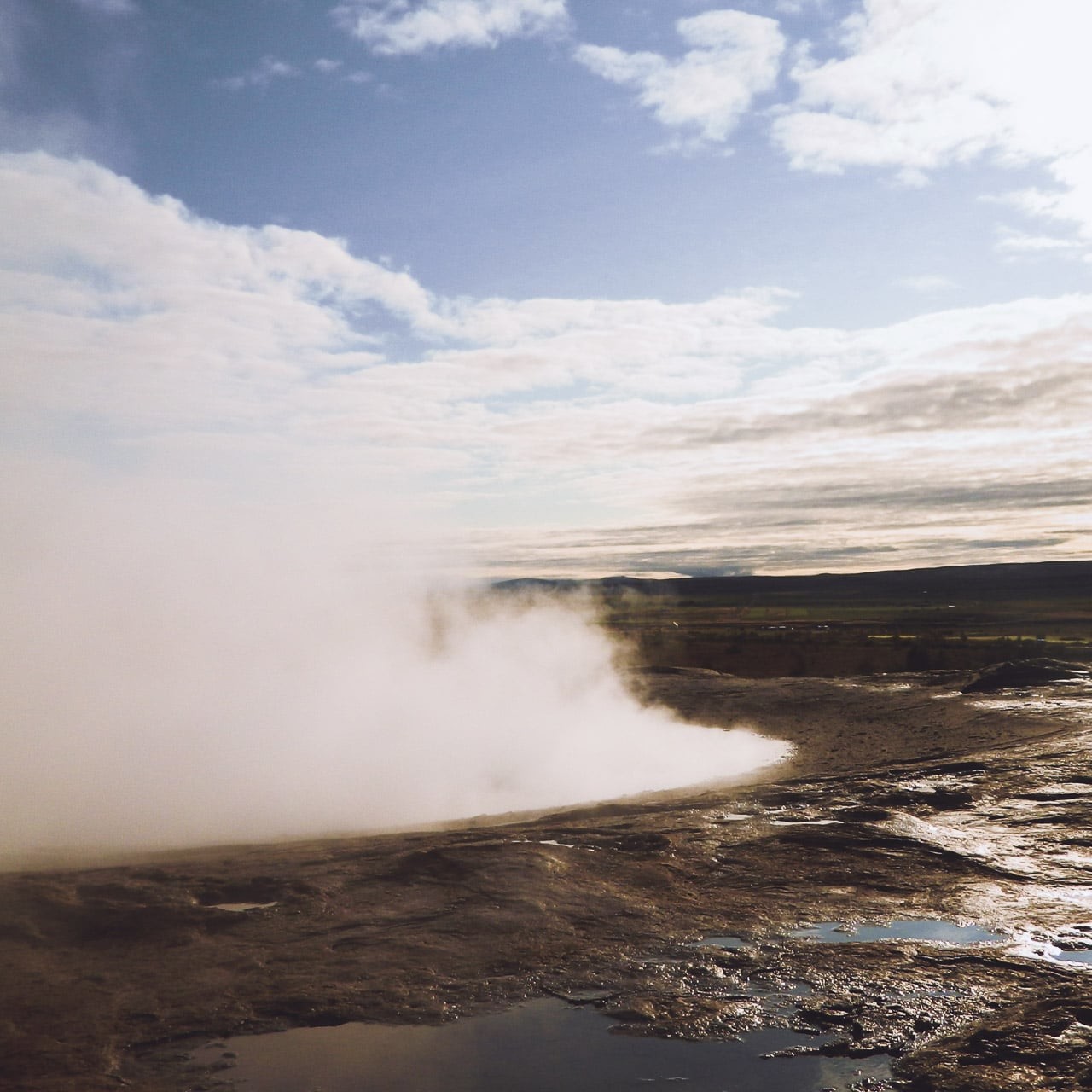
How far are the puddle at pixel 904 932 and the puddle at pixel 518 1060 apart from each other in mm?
1995

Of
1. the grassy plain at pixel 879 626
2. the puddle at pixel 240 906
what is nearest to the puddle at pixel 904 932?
the puddle at pixel 240 906

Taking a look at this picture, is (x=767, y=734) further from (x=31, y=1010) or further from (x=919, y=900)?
(x=31, y=1010)

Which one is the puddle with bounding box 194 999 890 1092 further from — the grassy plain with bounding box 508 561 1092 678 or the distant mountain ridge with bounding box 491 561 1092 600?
the distant mountain ridge with bounding box 491 561 1092 600

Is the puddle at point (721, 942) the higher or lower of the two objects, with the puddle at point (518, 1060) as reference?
lower

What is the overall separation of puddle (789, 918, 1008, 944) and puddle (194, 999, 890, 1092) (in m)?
1.99

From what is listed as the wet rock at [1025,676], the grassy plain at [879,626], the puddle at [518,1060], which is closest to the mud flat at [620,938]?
the puddle at [518,1060]

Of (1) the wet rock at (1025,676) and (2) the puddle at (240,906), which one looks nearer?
(2) the puddle at (240,906)

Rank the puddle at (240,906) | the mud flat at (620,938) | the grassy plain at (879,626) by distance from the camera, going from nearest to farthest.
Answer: the mud flat at (620,938) < the puddle at (240,906) < the grassy plain at (879,626)

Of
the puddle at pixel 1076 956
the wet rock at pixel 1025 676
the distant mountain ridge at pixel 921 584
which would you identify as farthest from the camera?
the distant mountain ridge at pixel 921 584

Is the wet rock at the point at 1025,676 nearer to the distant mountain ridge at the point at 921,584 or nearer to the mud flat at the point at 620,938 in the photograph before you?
the mud flat at the point at 620,938

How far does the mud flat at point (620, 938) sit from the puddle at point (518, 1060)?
0.13m

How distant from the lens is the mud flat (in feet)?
19.8

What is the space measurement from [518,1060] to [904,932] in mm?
3980

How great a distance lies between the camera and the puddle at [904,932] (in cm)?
776
